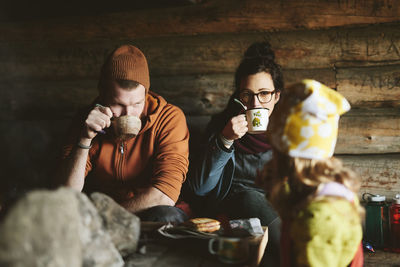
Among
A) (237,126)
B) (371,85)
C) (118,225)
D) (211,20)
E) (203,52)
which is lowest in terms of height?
(118,225)

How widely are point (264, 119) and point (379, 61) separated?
1.29m

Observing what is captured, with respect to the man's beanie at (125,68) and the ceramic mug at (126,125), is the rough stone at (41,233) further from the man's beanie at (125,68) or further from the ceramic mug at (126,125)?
the man's beanie at (125,68)

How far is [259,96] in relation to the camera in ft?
8.93

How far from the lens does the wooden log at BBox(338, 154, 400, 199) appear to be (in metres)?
3.16

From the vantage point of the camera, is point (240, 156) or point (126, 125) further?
point (240, 156)

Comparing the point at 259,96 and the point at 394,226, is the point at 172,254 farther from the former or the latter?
the point at 394,226

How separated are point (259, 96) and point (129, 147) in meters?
0.98

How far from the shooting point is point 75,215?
1.34 metres

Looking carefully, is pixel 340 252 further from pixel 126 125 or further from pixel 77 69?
pixel 77 69

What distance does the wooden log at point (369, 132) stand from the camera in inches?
124

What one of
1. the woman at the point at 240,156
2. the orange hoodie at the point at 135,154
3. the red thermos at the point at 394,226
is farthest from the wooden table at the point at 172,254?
the red thermos at the point at 394,226

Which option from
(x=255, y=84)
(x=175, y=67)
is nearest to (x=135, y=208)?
(x=255, y=84)

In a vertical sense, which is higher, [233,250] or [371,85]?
[371,85]

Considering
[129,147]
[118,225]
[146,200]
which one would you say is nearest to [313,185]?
[118,225]
